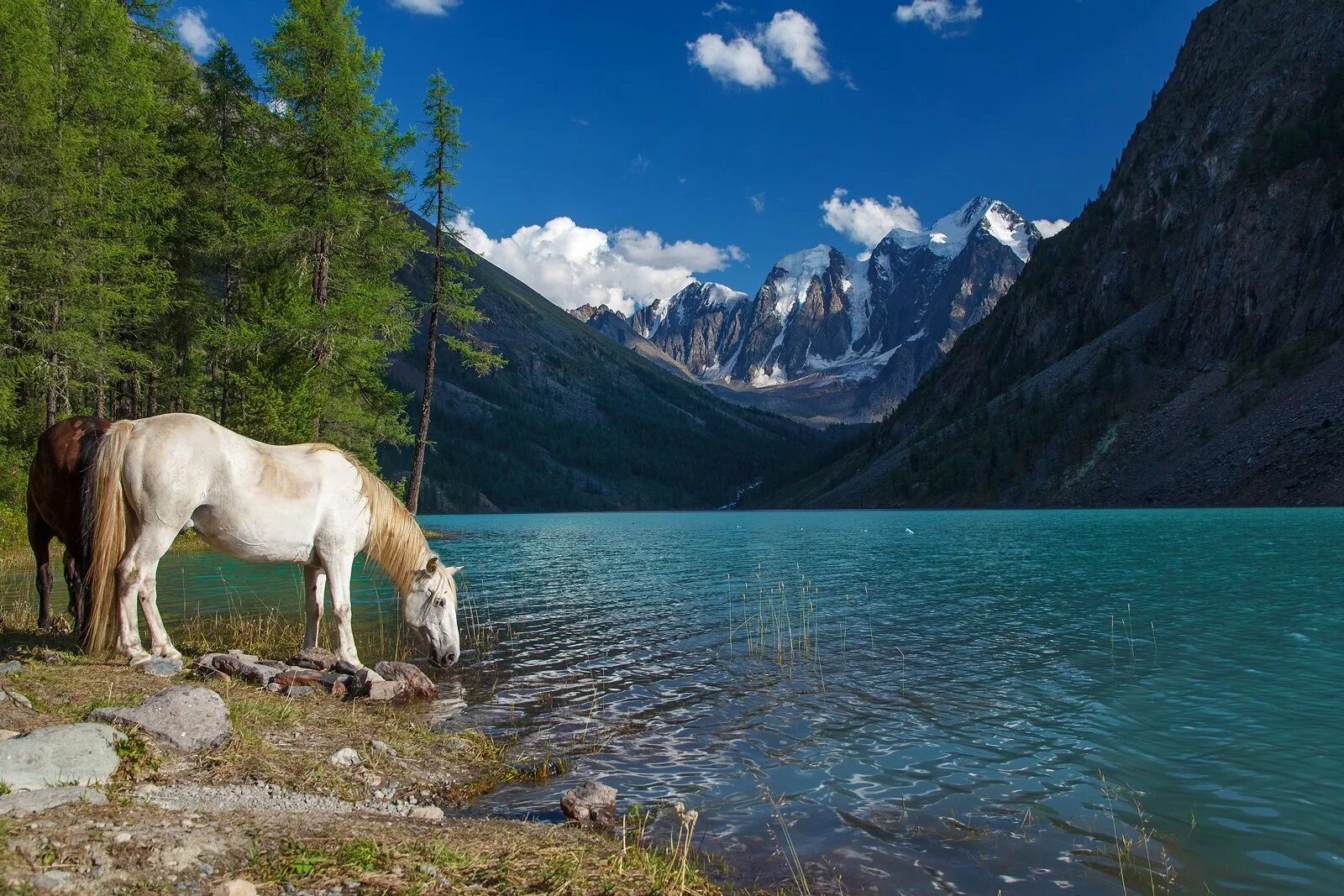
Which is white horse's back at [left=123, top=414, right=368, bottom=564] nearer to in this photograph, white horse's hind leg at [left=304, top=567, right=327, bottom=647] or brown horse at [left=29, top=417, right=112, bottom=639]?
white horse's hind leg at [left=304, top=567, right=327, bottom=647]

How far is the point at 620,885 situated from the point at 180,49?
40.3 metres

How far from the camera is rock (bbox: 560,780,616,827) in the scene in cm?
673

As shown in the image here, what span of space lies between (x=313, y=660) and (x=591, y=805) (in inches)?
245

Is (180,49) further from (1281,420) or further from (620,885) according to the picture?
(1281,420)

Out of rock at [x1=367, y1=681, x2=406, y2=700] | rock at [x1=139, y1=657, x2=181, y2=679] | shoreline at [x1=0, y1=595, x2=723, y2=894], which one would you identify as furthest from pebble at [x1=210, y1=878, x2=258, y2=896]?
rock at [x1=367, y1=681, x2=406, y2=700]

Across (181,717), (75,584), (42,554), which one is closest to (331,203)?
(42,554)

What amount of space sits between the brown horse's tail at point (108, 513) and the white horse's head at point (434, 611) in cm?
379

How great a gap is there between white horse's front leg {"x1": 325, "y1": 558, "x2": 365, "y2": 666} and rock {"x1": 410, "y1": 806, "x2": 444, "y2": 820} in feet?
15.7

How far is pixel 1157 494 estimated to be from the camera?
114750mm

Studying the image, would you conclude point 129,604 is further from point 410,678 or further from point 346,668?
point 410,678

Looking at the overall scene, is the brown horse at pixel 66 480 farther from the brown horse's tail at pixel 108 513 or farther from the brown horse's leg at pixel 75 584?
the brown horse's tail at pixel 108 513

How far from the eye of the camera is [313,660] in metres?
11.1

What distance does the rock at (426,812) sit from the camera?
636 centimetres

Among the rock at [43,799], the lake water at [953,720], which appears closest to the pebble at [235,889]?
the rock at [43,799]
